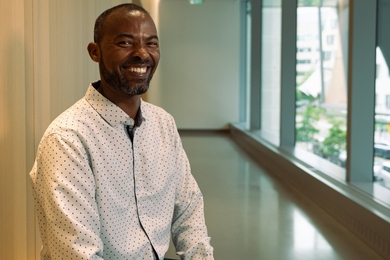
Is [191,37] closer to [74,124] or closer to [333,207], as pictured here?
[333,207]

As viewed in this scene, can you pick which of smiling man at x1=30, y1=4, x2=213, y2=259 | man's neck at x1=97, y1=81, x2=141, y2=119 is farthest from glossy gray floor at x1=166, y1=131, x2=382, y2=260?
man's neck at x1=97, y1=81, x2=141, y2=119

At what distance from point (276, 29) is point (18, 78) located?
829cm

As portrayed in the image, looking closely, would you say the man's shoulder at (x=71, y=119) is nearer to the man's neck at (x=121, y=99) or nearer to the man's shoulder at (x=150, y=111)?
the man's neck at (x=121, y=99)

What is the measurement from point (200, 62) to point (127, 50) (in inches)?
545

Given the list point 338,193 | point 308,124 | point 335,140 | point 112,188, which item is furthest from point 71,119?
point 308,124

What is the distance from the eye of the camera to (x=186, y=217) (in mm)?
2068

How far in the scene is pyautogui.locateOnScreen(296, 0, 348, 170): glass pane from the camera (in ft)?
20.1

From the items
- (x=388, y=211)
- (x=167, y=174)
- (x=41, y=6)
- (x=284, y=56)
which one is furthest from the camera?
(x=284, y=56)

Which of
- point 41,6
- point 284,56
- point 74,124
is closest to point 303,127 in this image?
point 284,56

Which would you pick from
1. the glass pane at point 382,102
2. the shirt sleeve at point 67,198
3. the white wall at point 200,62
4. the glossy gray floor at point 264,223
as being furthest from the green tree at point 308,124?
the white wall at point 200,62

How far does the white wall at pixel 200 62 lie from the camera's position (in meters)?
15.4

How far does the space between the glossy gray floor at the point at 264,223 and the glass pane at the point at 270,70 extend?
220 centimetres

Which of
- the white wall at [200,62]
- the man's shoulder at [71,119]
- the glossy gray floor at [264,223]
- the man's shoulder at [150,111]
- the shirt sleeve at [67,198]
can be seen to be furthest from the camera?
the white wall at [200,62]

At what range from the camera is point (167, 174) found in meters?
1.97
